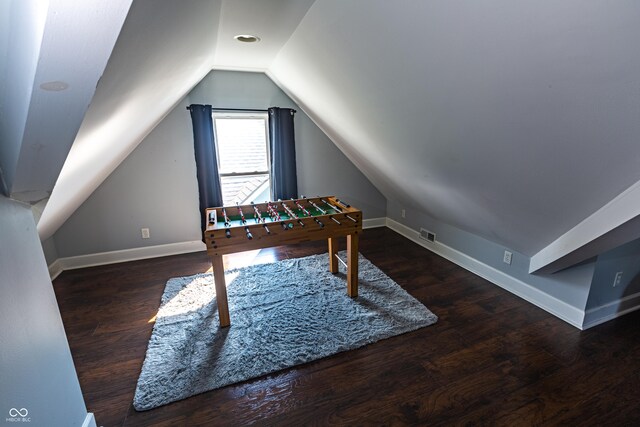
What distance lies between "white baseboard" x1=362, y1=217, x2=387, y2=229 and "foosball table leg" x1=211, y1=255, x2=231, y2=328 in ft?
8.89

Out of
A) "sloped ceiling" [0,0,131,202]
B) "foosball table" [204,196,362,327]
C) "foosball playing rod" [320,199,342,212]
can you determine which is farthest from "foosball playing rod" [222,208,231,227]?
"sloped ceiling" [0,0,131,202]

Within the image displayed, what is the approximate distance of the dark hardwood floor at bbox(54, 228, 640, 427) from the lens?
1.51 metres

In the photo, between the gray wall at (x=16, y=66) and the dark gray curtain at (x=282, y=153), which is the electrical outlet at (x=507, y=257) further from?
the gray wall at (x=16, y=66)

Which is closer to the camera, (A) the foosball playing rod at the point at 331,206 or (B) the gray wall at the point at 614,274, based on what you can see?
(B) the gray wall at the point at 614,274

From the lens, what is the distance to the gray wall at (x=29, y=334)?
2.95 ft

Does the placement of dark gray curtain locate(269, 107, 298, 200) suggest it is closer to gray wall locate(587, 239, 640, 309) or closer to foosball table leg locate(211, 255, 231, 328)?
foosball table leg locate(211, 255, 231, 328)

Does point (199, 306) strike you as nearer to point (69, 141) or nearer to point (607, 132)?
point (69, 141)

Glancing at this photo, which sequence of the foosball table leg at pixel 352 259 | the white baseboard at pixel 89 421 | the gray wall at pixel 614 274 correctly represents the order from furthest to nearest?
the foosball table leg at pixel 352 259 < the gray wall at pixel 614 274 < the white baseboard at pixel 89 421

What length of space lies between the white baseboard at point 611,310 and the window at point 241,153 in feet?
11.1

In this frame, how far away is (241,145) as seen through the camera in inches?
147

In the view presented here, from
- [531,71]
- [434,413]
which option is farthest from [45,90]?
[434,413]

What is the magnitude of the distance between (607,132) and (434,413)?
1.50 meters

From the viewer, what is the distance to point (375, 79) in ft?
5.69

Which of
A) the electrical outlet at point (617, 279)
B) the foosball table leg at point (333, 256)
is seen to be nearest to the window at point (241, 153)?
the foosball table leg at point (333, 256)
